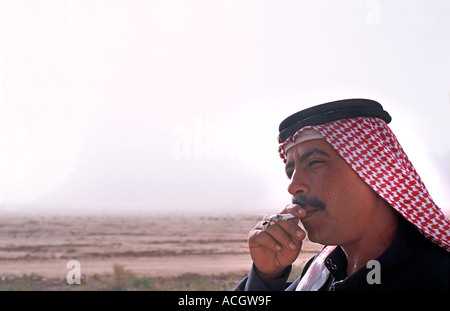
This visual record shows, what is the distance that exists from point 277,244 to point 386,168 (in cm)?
65

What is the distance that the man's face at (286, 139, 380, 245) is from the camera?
90.2 inches

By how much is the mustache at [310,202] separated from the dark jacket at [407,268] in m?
0.34

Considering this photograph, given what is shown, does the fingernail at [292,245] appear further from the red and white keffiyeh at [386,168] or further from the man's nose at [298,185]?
the red and white keffiyeh at [386,168]

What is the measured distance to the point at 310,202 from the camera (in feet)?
7.64

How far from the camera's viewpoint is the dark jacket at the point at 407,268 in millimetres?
2021

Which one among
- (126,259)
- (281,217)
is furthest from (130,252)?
(281,217)

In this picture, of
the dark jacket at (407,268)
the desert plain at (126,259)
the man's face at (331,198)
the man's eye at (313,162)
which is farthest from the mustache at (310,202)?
the desert plain at (126,259)

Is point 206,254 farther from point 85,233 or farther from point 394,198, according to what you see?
point 394,198

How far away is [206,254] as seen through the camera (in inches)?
856

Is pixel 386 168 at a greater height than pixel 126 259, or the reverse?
pixel 386 168

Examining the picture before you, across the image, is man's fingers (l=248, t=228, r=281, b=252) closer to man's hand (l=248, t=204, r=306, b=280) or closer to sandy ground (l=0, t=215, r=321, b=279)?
man's hand (l=248, t=204, r=306, b=280)

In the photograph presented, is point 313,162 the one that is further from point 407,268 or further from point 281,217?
point 407,268
